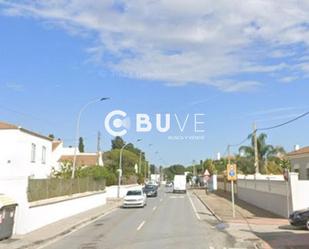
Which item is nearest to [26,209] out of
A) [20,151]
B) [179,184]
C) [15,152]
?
[15,152]

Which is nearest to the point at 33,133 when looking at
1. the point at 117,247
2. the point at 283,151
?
the point at 117,247

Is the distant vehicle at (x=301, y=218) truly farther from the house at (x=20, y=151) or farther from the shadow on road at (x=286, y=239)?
the house at (x=20, y=151)

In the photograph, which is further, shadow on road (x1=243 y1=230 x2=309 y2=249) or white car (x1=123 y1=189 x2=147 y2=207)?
white car (x1=123 y1=189 x2=147 y2=207)

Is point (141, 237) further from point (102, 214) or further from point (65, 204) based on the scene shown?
point (102, 214)

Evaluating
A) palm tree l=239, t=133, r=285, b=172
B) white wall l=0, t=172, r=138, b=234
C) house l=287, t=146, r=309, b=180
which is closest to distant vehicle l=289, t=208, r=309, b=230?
white wall l=0, t=172, r=138, b=234

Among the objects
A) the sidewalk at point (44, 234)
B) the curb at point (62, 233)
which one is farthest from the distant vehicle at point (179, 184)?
the sidewalk at point (44, 234)

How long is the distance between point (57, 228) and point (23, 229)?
3106 mm

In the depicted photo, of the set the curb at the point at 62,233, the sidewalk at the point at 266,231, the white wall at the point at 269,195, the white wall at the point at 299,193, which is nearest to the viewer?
the curb at the point at 62,233

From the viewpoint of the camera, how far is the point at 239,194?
5234 cm

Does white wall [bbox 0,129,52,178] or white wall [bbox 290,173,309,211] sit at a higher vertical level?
white wall [bbox 0,129,52,178]

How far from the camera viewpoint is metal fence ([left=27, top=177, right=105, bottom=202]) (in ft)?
78.1

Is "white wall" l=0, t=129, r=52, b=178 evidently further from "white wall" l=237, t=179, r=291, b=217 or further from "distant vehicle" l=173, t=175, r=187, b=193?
"distant vehicle" l=173, t=175, r=187, b=193

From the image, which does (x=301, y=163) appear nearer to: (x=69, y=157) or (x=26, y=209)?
(x=26, y=209)

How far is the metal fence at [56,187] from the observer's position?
23817 millimetres
